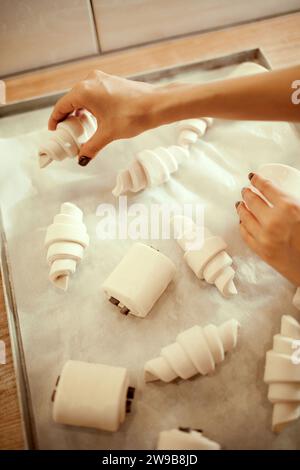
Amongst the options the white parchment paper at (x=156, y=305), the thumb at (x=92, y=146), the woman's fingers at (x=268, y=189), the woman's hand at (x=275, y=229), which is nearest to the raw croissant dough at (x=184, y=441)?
the white parchment paper at (x=156, y=305)

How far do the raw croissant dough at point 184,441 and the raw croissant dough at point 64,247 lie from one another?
0.35 meters

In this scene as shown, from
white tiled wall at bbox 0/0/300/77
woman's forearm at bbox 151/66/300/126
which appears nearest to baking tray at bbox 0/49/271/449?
white tiled wall at bbox 0/0/300/77

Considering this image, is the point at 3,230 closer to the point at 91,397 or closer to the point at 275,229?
the point at 91,397

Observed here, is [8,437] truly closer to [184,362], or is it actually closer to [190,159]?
[184,362]

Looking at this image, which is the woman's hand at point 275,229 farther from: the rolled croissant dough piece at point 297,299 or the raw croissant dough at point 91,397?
the raw croissant dough at point 91,397

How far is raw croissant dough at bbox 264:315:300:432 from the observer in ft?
2.24

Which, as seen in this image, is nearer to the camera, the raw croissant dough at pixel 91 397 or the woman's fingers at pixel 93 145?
the raw croissant dough at pixel 91 397

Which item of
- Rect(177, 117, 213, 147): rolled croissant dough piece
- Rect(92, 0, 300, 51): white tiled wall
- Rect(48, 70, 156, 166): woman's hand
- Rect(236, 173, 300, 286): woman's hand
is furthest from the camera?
Rect(92, 0, 300, 51): white tiled wall

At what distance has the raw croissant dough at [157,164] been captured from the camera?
36.6 inches

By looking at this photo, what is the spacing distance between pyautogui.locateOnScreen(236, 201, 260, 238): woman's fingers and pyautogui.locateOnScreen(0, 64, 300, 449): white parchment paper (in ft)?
0.25

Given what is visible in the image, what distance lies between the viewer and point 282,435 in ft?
2.29

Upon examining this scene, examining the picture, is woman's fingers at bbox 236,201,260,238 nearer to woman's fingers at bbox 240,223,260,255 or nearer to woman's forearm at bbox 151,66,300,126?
woman's fingers at bbox 240,223,260,255

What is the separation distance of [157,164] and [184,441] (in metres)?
0.57

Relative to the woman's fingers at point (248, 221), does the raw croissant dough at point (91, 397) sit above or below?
below
